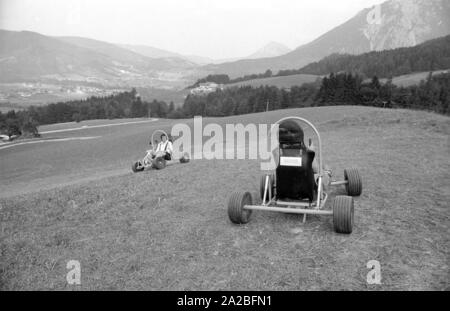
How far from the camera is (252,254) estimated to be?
19.9 ft

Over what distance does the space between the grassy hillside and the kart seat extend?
2.14 feet

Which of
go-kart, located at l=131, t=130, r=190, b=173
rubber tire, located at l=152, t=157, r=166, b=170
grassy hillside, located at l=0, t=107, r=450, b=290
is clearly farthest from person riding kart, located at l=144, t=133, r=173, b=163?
grassy hillside, located at l=0, t=107, r=450, b=290

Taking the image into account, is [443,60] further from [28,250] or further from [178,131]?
[28,250]

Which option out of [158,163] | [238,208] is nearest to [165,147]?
[158,163]

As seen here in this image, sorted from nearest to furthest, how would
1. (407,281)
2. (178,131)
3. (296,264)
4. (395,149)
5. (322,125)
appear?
(407,281), (296,264), (395,149), (322,125), (178,131)

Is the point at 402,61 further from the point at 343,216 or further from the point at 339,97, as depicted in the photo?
the point at 343,216

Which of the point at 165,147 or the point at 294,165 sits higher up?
the point at 294,165

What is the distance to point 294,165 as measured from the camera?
23.4ft

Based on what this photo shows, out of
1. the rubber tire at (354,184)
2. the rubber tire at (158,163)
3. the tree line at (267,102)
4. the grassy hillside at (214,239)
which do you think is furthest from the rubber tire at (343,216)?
the tree line at (267,102)

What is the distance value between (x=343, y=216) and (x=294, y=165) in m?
1.38

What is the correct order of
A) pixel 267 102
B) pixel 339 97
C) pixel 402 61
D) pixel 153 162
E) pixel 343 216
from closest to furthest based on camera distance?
pixel 343 216
pixel 153 162
pixel 339 97
pixel 267 102
pixel 402 61

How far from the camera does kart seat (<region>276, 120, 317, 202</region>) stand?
23.0 ft

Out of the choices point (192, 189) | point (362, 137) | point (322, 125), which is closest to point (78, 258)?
point (192, 189)
